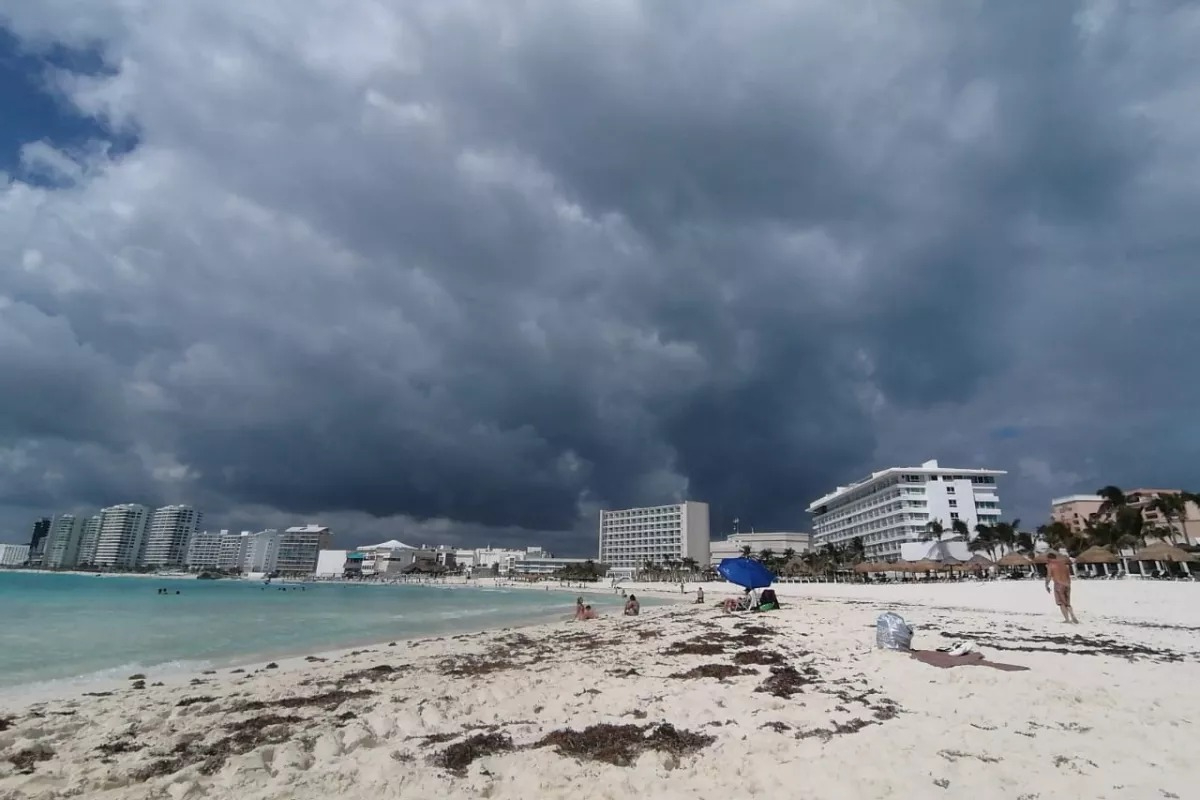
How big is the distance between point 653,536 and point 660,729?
17534cm

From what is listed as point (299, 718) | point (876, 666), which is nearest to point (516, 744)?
point (299, 718)

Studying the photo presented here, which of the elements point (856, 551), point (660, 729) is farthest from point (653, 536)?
point (660, 729)

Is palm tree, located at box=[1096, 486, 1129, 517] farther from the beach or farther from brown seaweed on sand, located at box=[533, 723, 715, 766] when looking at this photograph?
brown seaweed on sand, located at box=[533, 723, 715, 766]

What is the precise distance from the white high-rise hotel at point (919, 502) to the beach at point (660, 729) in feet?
316

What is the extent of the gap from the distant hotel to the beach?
6166 inches

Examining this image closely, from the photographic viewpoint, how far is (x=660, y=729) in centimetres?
742

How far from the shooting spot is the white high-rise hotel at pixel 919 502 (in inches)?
3944

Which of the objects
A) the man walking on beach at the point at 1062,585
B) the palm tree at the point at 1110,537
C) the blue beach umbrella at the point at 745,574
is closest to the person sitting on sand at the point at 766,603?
the blue beach umbrella at the point at 745,574

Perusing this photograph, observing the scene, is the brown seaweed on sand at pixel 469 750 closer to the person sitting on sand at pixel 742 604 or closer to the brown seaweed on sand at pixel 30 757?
the brown seaweed on sand at pixel 30 757

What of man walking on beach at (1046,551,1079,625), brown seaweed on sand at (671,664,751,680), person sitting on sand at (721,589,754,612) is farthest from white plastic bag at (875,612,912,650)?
person sitting on sand at (721,589,754,612)

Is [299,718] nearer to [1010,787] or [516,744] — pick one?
[516,744]

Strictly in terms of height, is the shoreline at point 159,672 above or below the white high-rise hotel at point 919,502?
below

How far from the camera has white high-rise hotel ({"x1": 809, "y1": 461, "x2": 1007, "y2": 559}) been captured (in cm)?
10019

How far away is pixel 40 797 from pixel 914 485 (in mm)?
113572
